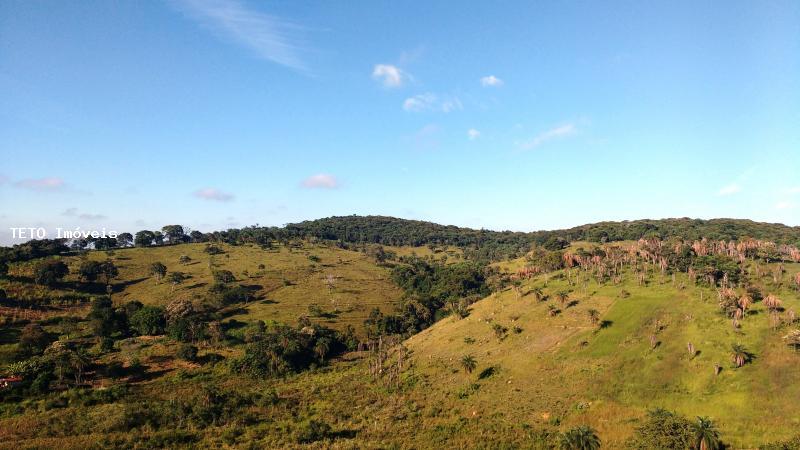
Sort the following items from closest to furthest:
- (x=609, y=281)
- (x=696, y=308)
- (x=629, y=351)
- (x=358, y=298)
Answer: (x=629, y=351), (x=696, y=308), (x=609, y=281), (x=358, y=298)

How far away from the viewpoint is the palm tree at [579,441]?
5038 cm

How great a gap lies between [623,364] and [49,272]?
159031mm

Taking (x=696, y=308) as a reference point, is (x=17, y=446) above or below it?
below

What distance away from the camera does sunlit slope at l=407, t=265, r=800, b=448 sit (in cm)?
5797

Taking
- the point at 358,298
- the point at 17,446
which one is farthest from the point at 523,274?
the point at 17,446

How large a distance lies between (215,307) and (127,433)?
259ft

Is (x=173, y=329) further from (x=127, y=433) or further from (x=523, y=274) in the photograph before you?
(x=523, y=274)

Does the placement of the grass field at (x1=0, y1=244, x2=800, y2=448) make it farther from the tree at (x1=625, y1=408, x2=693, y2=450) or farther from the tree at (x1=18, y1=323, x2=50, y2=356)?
the tree at (x1=18, y1=323, x2=50, y2=356)

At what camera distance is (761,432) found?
51.0 metres

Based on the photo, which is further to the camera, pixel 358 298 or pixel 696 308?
pixel 358 298

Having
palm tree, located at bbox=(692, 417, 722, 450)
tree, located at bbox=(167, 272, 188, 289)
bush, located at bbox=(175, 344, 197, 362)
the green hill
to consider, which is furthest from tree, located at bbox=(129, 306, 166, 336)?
palm tree, located at bbox=(692, 417, 722, 450)

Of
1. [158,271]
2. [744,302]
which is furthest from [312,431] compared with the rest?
[158,271]

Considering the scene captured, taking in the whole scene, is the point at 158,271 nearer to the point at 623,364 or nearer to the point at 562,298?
the point at 562,298

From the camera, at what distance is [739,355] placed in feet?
213
